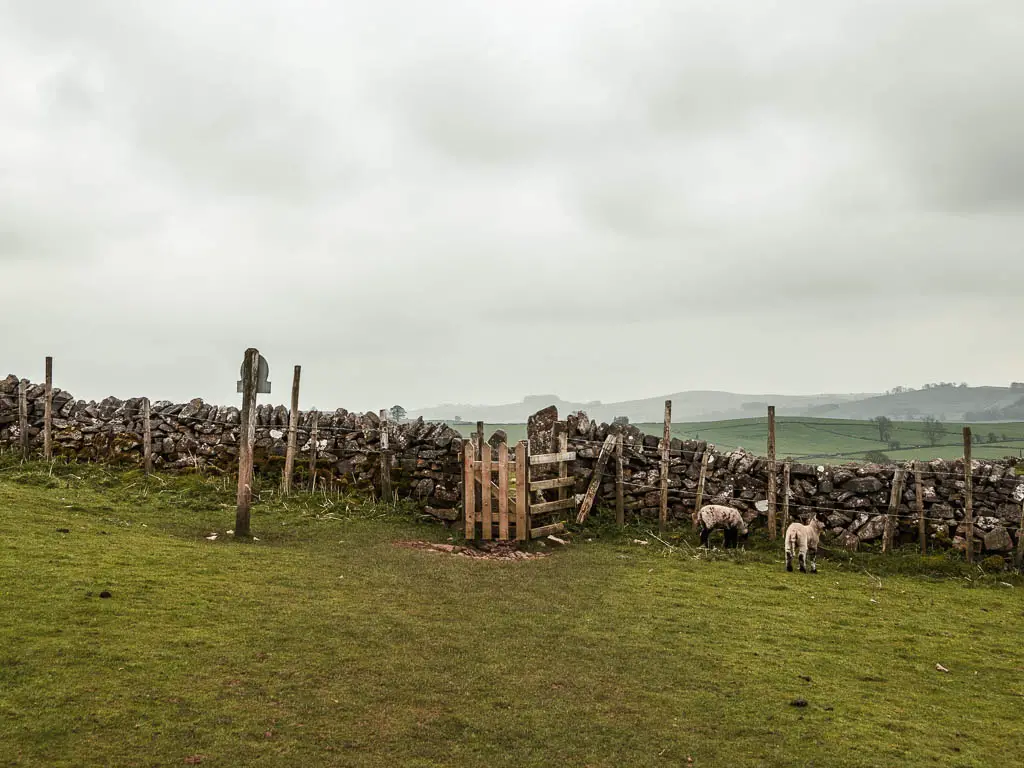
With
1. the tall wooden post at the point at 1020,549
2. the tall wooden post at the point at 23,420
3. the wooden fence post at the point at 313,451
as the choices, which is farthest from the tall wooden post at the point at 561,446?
the tall wooden post at the point at 23,420

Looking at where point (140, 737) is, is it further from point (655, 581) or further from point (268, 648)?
point (655, 581)

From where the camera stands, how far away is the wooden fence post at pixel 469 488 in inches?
552

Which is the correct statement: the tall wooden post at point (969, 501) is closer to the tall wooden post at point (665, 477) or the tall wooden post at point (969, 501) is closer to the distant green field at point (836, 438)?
the tall wooden post at point (665, 477)

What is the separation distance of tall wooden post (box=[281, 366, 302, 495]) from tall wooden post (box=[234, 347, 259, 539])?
13.0 feet

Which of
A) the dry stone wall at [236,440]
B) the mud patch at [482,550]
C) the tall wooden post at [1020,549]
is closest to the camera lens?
the tall wooden post at [1020,549]

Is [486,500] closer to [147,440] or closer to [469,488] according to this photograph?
[469,488]

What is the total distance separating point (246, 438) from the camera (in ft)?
42.9

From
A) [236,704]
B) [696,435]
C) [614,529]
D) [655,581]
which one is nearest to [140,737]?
[236,704]

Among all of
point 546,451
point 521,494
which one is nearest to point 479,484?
point 521,494

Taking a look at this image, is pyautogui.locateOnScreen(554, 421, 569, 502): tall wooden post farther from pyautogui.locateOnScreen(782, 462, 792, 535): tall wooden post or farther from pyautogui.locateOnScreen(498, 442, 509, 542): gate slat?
pyautogui.locateOnScreen(782, 462, 792, 535): tall wooden post

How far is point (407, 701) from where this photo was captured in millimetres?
6297

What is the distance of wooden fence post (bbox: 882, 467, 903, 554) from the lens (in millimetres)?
13516

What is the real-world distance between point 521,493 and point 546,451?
2084mm

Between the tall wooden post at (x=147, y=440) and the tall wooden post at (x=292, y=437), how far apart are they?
365 cm
